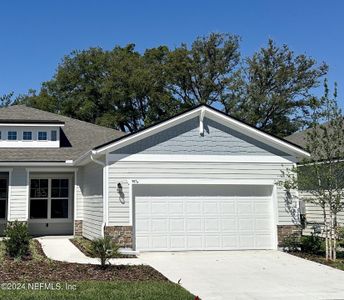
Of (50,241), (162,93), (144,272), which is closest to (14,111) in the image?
(50,241)

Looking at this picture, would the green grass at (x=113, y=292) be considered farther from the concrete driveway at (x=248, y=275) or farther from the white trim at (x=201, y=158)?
the white trim at (x=201, y=158)

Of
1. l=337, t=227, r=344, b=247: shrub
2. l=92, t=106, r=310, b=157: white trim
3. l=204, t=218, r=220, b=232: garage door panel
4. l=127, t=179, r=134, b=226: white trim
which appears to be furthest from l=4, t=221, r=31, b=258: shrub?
l=337, t=227, r=344, b=247: shrub

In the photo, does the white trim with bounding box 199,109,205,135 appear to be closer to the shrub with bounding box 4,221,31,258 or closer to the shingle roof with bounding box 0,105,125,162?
the shingle roof with bounding box 0,105,125,162

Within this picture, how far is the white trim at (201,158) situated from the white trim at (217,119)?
1.03ft

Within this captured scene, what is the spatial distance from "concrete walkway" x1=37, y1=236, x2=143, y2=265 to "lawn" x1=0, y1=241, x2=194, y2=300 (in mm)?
746

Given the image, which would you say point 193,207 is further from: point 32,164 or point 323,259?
point 32,164

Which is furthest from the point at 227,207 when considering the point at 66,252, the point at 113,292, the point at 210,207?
the point at 113,292

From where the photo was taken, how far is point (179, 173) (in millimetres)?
14531

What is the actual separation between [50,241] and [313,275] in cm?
972

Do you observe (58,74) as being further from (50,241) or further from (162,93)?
(50,241)

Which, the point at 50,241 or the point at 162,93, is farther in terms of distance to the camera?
the point at 162,93

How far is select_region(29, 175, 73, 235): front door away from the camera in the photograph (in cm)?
1870

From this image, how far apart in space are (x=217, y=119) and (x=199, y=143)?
3.24ft

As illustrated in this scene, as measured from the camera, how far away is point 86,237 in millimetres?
17016
